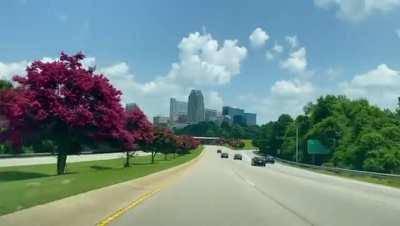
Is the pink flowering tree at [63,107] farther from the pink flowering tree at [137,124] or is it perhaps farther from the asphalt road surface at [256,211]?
the pink flowering tree at [137,124]

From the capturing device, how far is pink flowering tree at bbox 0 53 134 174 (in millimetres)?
39750

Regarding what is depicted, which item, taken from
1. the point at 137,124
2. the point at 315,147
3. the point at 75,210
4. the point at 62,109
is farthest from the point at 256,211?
the point at 315,147

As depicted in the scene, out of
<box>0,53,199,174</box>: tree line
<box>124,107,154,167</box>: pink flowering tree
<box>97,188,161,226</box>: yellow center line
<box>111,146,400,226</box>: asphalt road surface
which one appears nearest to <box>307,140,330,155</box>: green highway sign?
<box>124,107,154,167</box>: pink flowering tree

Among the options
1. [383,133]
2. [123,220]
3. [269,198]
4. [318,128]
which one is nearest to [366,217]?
[123,220]

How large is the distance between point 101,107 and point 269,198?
17911mm

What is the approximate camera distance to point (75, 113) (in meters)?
40.1

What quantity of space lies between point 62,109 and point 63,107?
1.29 feet

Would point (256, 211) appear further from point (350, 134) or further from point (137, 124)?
point (350, 134)

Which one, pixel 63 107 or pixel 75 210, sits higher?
pixel 63 107

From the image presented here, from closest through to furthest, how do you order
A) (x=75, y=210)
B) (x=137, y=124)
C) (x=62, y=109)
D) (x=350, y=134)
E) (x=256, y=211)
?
(x=75, y=210), (x=256, y=211), (x=62, y=109), (x=137, y=124), (x=350, y=134)

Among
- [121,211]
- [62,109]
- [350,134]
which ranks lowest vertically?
[121,211]

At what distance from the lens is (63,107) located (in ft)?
132

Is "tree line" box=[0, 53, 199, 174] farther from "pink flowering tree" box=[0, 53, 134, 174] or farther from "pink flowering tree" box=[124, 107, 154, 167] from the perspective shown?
"pink flowering tree" box=[124, 107, 154, 167]

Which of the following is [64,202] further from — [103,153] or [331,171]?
[103,153]
